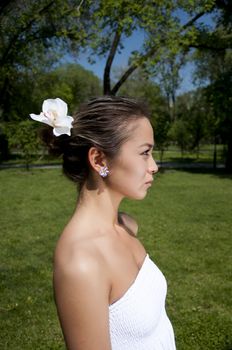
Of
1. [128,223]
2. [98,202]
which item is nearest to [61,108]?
[98,202]

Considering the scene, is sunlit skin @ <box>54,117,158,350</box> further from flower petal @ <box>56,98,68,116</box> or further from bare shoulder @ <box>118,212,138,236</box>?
flower petal @ <box>56,98,68,116</box>

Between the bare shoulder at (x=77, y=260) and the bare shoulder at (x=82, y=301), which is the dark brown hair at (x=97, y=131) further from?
the bare shoulder at (x=82, y=301)

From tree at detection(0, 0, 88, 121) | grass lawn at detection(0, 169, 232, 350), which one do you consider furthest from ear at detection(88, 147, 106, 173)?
tree at detection(0, 0, 88, 121)

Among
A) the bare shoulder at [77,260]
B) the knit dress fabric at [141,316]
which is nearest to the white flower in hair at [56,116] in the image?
the bare shoulder at [77,260]

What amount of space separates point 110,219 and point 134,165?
0.25 metres

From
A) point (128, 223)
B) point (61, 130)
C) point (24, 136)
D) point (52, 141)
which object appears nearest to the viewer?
point (61, 130)

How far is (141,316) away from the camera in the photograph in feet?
4.85

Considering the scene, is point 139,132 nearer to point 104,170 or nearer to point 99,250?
point 104,170

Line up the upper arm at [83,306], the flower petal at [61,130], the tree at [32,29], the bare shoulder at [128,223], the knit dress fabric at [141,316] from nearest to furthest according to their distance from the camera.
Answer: the upper arm at [83,306], the knit dress fabric at [141,316], the flower petal at [61,130], the bare shoulder at [128,223], the tree at [32,29]

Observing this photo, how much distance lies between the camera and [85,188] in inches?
65.2

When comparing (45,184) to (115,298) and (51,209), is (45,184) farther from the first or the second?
(115,298)

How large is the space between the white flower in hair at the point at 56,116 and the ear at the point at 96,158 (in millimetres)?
130

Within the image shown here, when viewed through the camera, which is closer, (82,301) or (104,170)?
(82,301)

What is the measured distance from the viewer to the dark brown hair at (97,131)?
1574 millimetres
